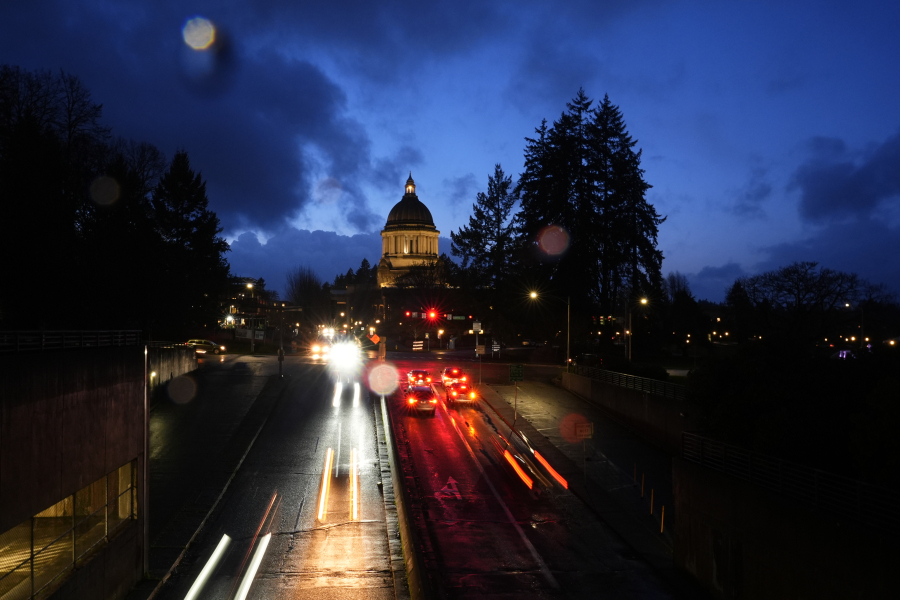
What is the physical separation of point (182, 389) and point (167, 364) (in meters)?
1.77

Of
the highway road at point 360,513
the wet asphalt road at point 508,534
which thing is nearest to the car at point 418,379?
the highway road at point 360,513

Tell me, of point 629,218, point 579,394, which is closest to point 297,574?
point 579,394

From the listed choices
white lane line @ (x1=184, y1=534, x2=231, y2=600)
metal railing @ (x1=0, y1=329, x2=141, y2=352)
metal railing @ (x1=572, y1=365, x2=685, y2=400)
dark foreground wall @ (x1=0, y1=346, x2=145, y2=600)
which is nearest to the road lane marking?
white lane line @ (x1=184, y1=534, x2=231, y2=600)

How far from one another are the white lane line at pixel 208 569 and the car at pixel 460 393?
22779 millimetres

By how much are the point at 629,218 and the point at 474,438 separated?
136 feet

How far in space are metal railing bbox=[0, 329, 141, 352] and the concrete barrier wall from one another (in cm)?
2063

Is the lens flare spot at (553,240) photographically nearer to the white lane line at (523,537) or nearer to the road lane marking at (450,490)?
Answer: the white lane line at (523,537)

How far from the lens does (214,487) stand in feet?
75.6

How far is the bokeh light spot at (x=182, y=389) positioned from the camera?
3986 centimetres

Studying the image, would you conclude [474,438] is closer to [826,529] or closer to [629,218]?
[826,529]

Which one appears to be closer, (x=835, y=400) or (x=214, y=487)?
(x=835, y=400)

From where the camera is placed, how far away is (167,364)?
42.8 m

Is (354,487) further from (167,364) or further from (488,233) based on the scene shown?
(488,233)

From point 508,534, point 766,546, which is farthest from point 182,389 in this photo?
point 766,546
